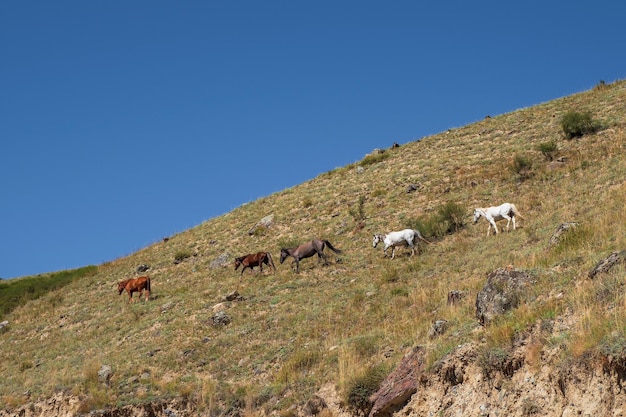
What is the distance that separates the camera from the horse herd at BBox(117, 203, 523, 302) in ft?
82.8

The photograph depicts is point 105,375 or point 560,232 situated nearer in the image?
point 560,232

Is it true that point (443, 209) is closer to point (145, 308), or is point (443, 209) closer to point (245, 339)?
point (245, 339)

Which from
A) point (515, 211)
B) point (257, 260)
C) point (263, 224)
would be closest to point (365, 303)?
point (515, 211)

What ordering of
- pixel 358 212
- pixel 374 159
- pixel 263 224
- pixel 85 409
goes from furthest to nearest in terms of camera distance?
pixel 374 159, pixel 263 224, pixel 358 212, pixel 85 409

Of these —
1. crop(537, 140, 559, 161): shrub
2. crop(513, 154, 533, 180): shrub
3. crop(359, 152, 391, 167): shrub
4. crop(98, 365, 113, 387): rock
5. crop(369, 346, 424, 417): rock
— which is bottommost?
crop(369, 346, 424, 417): rock

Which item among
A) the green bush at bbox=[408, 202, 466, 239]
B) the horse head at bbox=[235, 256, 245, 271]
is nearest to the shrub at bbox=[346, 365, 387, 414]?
the green bush at bbox=[408, 202, 466, 239]

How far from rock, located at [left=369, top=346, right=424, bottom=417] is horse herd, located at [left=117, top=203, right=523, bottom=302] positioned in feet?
38.2

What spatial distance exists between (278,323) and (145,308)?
9.50 meters

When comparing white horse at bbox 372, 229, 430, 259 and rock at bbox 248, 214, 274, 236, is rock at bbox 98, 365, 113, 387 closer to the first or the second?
white horse at bbox 372, 229, 430, 259

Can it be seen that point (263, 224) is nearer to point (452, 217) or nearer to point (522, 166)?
point (452, 217)

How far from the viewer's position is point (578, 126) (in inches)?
1382

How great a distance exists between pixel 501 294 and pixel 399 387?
2770 millimetres

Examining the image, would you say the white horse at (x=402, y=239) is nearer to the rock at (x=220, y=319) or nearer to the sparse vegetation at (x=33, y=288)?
the rock at (x=220, y=319)

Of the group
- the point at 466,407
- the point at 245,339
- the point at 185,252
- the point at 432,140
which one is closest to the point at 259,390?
the point at 245,339
